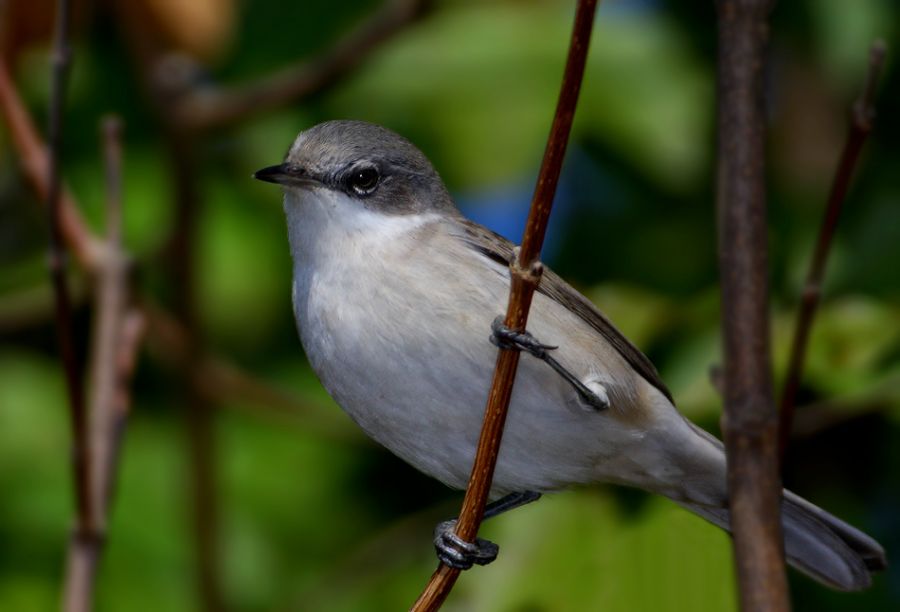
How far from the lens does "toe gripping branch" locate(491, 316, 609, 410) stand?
2227 millimetres

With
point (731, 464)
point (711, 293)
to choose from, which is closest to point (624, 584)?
point (711, 293)

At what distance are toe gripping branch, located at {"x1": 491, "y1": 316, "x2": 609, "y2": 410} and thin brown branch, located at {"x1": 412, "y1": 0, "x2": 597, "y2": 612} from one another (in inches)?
0.7

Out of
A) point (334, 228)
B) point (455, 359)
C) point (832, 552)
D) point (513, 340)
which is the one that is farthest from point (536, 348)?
point (832, 552)

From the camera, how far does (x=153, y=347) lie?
4.41 meters

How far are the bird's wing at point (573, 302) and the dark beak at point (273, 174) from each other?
50 cm

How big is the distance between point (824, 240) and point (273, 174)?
1.21m

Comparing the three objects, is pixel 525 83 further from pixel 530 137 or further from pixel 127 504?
pixel 127 504

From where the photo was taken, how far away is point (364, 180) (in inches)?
126

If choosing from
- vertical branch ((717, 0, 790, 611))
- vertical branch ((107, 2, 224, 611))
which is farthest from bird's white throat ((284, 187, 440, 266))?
vertical branch ((717, 0, 790, 611))

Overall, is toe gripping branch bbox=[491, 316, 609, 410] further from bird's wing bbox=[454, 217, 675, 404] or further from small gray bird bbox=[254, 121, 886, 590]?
bird's wing bbox=[454, 217, 675, 404]

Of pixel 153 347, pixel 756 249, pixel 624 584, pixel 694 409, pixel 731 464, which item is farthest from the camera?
pixel 153 347

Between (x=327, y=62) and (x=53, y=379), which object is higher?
(x=327, y=62)

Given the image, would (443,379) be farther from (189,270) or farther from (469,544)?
(189,270)

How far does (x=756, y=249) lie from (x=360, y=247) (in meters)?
1.65
